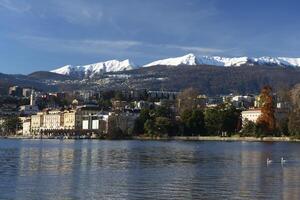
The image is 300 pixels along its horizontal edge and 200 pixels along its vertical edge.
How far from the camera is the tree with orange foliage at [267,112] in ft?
363

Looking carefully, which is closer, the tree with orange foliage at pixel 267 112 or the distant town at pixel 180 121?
the tree with orange foliage at pixel 267 112

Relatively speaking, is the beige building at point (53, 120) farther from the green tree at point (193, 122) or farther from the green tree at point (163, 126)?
the green tree at point (193, 122)

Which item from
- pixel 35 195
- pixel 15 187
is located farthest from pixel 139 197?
pixel 15 187

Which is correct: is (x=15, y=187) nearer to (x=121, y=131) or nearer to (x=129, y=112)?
(x=121, y=131)

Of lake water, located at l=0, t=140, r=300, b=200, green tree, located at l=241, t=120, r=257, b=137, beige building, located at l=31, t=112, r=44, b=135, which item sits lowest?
lake water, located at l=0, t=140, r=300, b=200

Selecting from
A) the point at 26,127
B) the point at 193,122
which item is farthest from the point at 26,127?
the point at 193,122

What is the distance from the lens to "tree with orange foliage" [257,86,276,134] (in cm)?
11062

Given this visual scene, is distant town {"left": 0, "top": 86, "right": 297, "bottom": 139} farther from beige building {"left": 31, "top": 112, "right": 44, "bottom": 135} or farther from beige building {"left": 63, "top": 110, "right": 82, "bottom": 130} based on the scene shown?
beige building {"left": 31, "top": 112, "right": 44, "bottom": 135}

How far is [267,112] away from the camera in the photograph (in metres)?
111

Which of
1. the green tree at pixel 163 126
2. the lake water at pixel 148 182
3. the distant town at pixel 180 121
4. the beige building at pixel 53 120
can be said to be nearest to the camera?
the lake water at pixel 148 182

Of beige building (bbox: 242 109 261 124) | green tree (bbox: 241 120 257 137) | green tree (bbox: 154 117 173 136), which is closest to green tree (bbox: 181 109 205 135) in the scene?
green tree (bbox: 154 117 173 136)

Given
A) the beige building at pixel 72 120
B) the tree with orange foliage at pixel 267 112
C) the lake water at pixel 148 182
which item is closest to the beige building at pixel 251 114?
the tree with orange foliage at pixel 267 112

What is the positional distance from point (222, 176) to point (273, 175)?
9.22 feet

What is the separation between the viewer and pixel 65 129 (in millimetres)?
177125
